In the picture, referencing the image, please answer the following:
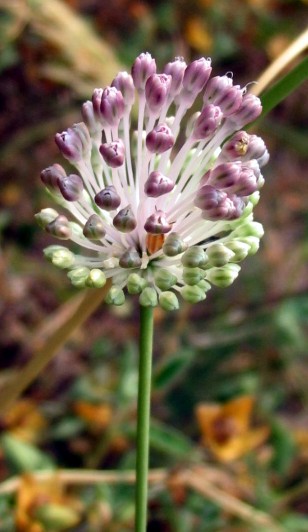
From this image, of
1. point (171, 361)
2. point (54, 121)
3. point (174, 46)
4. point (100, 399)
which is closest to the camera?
point (171, 361)

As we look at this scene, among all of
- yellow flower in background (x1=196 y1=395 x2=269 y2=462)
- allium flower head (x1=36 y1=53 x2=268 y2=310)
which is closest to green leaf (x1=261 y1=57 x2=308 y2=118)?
allium flower head (x1=36 y1=53 x2=268 y2=310)

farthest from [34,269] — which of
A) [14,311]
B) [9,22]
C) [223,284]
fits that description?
[223,284]

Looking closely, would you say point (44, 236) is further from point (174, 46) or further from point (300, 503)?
point (300, 503)

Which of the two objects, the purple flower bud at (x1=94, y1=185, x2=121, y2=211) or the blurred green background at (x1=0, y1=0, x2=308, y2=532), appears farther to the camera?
the blurred green background at (x1=0, y1=0, x2=308, y2=532)

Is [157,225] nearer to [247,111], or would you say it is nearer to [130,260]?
[130,260]

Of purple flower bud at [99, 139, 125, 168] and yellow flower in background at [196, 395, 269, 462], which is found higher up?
purple flower bud at [99, 139, 125, 168]

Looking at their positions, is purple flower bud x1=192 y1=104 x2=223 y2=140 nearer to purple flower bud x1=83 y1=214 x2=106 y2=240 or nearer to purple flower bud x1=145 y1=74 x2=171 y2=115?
purple flower bud x1=145 y1=74 x2=171 y2=115

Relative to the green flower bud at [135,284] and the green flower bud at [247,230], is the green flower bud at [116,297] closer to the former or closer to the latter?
the green flower bud at [135,284]
